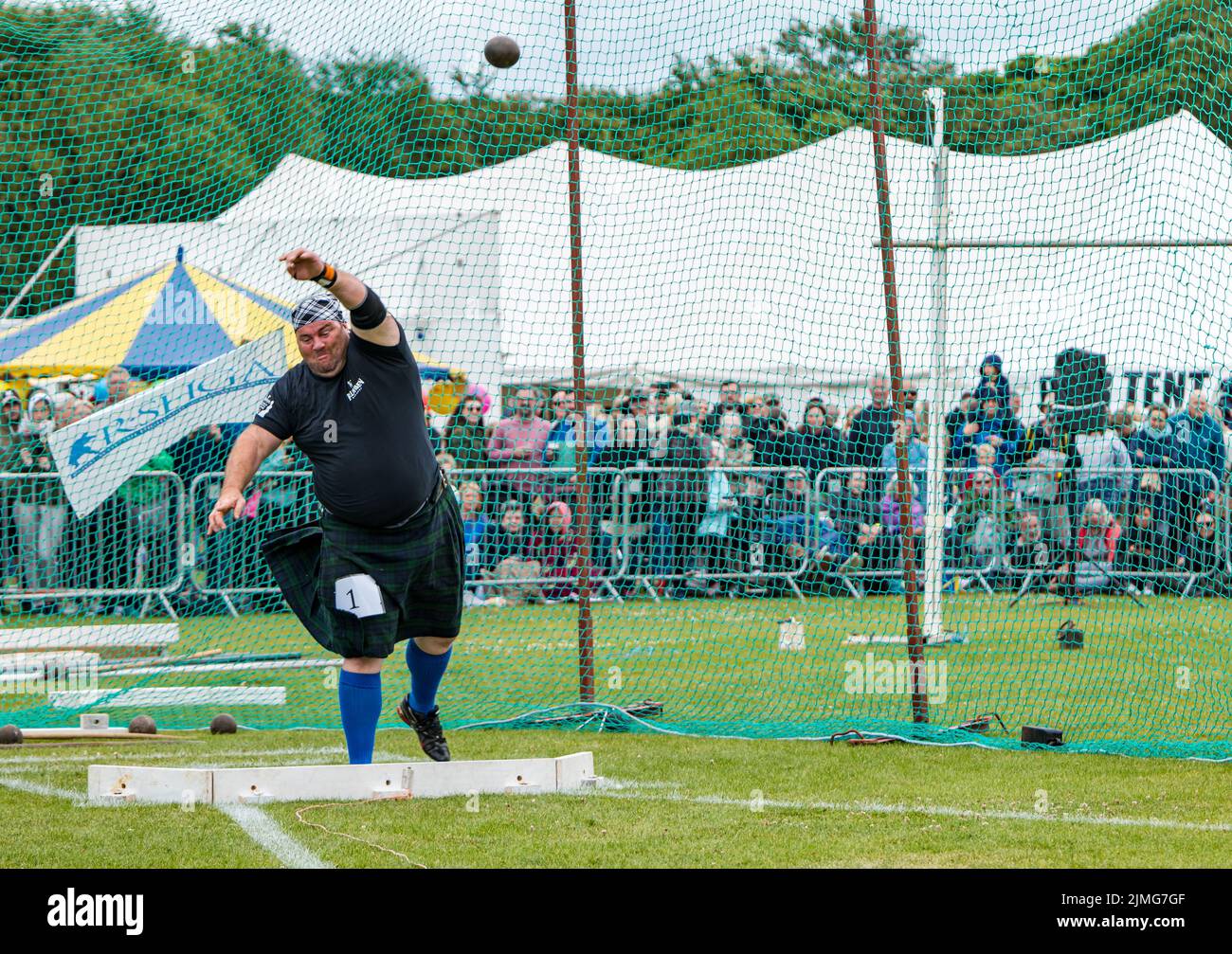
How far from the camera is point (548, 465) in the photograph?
1073cm

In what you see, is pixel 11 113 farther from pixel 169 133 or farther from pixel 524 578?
pixel 524 578

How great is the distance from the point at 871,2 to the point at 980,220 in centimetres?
346

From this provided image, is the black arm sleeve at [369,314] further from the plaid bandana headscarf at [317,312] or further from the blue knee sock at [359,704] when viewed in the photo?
the blue knee sock at [359,704]

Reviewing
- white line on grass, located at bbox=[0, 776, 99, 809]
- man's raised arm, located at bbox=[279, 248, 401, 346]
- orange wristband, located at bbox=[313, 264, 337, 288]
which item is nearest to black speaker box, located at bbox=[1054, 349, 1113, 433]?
man's raised arm, located at bbox=[279, 248, 401, 346]

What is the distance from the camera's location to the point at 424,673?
5.61 m

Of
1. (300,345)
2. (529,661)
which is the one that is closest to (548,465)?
(529,661)

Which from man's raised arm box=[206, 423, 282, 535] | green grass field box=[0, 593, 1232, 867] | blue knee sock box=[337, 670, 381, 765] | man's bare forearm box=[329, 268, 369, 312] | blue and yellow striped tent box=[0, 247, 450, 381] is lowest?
green grass field box=[0, 593, 1232, 867]

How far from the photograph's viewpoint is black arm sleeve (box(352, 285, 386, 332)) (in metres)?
4.97

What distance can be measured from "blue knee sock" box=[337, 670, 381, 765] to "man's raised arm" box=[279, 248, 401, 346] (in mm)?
1149

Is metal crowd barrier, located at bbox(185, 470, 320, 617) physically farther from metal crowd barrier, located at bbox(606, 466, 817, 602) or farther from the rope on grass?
the rope on grass

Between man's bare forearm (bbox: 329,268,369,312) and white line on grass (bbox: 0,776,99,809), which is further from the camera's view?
white line on grass (bbox: 0,776,99,809)

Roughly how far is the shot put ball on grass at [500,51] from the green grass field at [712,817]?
119 inches

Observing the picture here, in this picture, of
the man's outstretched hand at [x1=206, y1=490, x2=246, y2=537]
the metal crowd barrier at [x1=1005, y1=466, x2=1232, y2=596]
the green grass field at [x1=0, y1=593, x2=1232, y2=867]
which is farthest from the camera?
the metal crowd barrier at [x1=1005, y1=466, x2=1232, y2=596]

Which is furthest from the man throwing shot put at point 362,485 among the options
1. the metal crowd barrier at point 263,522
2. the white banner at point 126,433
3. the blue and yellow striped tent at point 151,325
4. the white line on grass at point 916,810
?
the blue and yellow striped tent at point 151,325
